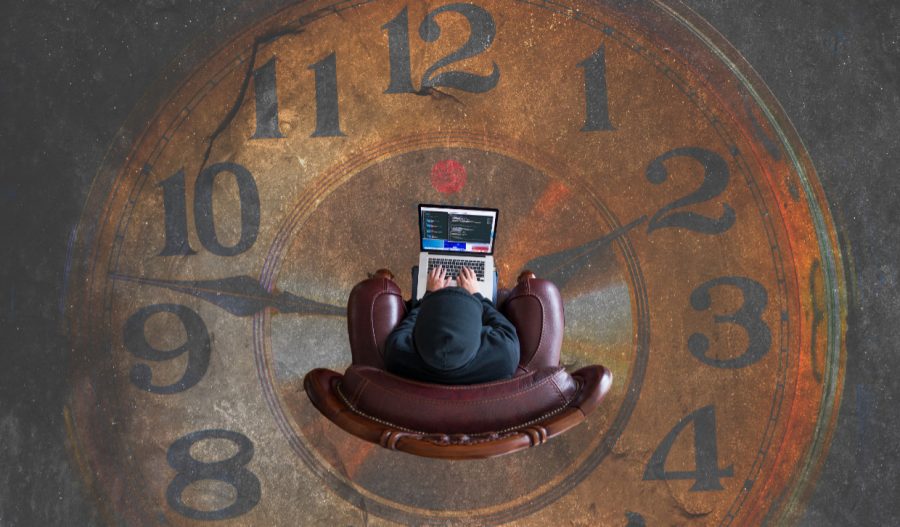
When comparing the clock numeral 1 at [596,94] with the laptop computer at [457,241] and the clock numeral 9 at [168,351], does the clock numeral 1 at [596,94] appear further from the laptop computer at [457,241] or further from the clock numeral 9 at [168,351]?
the clock numeral 9 at [168,351]

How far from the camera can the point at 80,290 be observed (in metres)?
3.74

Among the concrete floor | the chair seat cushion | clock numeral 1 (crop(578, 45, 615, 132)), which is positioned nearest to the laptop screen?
clock numeral 1 (crop(578, 45, 615, 132))

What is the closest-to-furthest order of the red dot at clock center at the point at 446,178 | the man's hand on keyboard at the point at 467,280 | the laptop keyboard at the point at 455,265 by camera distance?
the man's hand on keyboard at the point at 467,280 → the laptop keyboard at the point at 455,265 → the red dot at clock center at the point at 446,178

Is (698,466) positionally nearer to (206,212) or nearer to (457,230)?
(457,230)

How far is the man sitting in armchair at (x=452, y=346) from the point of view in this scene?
2311mm

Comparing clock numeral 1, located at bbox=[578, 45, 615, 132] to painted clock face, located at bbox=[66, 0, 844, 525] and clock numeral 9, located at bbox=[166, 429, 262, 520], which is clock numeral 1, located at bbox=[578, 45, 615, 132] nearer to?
painted clock face, located at bbox=[66, 0, 844, 525]

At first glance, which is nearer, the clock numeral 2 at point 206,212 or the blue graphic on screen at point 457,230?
the blue graphic on screen at point 457,230

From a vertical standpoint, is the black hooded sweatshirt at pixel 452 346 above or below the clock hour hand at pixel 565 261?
below

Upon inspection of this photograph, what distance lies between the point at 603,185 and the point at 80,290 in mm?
2748

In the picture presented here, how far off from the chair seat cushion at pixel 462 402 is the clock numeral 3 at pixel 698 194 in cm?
174

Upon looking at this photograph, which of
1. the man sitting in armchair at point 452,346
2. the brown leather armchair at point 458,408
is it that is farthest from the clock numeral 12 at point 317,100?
the brown leather armchair at point 458,408

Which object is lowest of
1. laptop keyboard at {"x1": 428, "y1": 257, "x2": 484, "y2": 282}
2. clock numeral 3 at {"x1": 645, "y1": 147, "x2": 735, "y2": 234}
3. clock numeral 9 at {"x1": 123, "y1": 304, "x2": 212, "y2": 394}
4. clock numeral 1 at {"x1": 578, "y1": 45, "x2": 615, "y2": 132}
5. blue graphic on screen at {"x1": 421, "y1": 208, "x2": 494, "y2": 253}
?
clock numeral 9 at {"x1": 123, "y1": 304, "x2": 212, "y2": 394}

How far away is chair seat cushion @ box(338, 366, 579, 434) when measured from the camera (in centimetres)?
229

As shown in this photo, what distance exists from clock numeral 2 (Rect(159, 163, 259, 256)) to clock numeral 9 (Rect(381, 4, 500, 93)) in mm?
892
